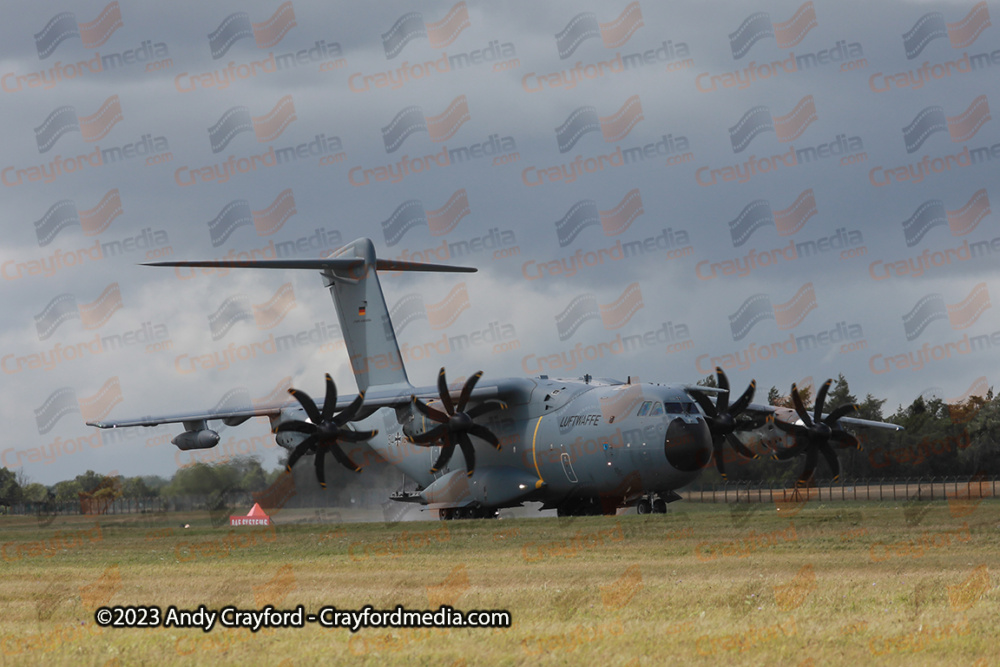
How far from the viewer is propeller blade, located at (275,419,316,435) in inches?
1523

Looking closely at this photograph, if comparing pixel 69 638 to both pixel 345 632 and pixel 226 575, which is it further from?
pixel 226 575

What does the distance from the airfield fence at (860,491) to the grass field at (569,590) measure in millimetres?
16125

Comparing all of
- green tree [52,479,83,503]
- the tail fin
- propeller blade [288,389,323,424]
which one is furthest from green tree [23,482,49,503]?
propeller blade [288,389,323,424]

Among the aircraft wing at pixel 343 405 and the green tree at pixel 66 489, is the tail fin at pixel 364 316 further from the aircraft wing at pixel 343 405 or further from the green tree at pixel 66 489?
the green tree at pixel 66 489

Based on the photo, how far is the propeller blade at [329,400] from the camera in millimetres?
39500

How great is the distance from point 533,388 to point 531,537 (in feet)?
42.9

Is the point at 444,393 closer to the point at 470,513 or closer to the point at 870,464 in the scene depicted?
the point at 470,513

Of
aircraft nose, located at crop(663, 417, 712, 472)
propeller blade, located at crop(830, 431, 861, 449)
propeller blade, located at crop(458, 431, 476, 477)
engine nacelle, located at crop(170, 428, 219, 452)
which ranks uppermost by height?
engine nacelle, located at crop(170, 428, 219, 452)

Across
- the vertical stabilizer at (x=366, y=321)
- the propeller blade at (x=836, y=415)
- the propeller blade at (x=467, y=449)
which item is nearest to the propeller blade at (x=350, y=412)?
the propeller blade at (x=467, y=449)

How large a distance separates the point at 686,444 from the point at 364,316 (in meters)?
18.1

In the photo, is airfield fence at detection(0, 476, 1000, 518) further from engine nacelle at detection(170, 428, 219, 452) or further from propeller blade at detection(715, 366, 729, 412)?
propeller blade at detection(715, 366, 729, 412)

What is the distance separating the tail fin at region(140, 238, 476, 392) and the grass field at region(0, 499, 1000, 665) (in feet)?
51.9

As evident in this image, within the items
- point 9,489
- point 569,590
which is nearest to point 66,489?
point 9,489

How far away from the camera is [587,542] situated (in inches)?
1091
